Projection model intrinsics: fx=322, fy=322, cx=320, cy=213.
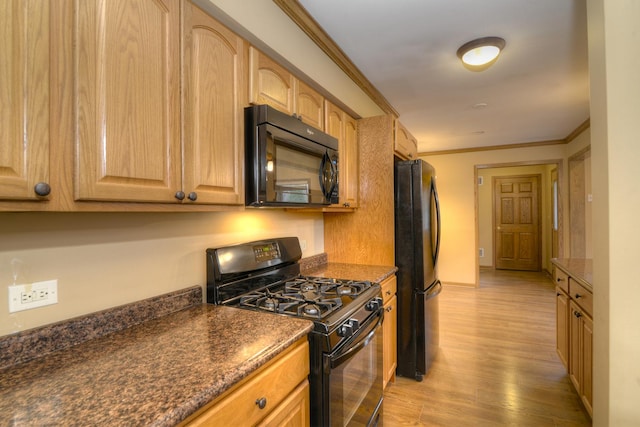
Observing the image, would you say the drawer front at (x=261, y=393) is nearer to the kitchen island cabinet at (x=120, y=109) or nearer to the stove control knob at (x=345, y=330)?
the stove control knob at (x=345, y=330)

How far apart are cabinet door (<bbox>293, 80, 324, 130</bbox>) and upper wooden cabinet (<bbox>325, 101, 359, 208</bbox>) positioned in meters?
0.08

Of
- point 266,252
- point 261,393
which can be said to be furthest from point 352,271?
point 261,393

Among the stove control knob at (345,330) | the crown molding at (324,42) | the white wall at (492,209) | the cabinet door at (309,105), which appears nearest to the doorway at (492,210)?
the white wall at (492,209)

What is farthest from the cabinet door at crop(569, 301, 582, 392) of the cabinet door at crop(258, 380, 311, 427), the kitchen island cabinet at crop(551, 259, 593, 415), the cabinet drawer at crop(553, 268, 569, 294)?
the cabinet door at crop(258, 380, 311, 427)

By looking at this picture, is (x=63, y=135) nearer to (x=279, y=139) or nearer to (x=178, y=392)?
(x=178, y=392)

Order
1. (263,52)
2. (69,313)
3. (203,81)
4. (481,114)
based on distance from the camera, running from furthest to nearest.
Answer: (481,114), (263,52), (203,81), (69,313)

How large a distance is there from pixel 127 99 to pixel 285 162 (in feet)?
2.55

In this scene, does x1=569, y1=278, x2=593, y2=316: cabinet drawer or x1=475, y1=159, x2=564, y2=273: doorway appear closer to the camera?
x1=569, y1=278, x2=593, y2=316: cabinet drawer

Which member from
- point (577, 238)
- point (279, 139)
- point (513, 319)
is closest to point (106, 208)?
point (279, 139)

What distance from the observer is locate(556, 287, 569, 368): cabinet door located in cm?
241

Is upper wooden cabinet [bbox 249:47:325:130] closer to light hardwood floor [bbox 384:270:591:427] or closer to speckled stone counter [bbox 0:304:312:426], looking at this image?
speckled stone counter [bbox 0:304:312:426]

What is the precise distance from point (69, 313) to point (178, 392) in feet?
1.97

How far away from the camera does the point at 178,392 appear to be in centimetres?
80

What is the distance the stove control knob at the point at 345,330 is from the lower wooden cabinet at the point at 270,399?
6.3 inches
